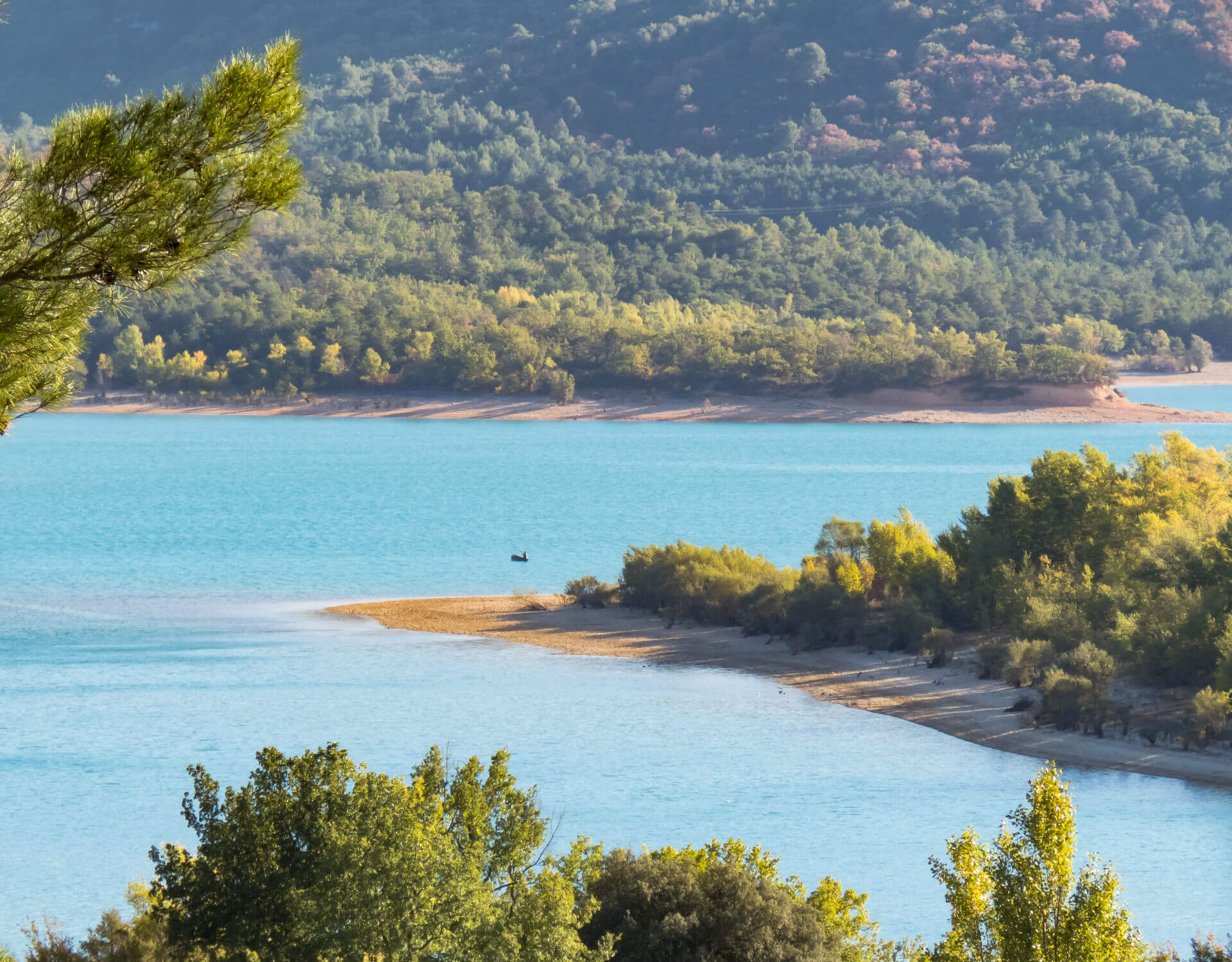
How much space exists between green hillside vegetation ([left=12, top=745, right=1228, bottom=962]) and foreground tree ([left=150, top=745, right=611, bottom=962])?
1 centimetres

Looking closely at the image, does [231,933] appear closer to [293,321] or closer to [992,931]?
[992,931]

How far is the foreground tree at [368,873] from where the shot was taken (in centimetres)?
844

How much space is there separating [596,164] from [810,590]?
12452 cm

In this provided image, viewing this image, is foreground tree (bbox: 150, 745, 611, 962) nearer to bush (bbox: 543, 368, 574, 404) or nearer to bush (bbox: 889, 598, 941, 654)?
bush (bbox: 889, 598, 941, 654)

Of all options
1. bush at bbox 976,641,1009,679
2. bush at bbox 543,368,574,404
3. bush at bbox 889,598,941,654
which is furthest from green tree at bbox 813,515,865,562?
bush at bbox 543,368,574,404

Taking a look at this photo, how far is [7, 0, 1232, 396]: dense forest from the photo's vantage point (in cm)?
9406

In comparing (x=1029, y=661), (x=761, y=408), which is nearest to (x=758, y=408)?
(x=761, y=408)

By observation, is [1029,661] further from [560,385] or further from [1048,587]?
[560,385]

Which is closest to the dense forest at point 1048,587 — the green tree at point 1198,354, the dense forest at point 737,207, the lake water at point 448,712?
the lake water at point 448,712

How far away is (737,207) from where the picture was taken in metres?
135

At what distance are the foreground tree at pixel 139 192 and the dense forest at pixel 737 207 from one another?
7241 cm

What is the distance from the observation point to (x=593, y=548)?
41.6 metres

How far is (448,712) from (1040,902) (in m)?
14.3

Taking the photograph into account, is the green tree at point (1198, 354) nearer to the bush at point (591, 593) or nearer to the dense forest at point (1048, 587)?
the dense forest at point (1048, 587)
